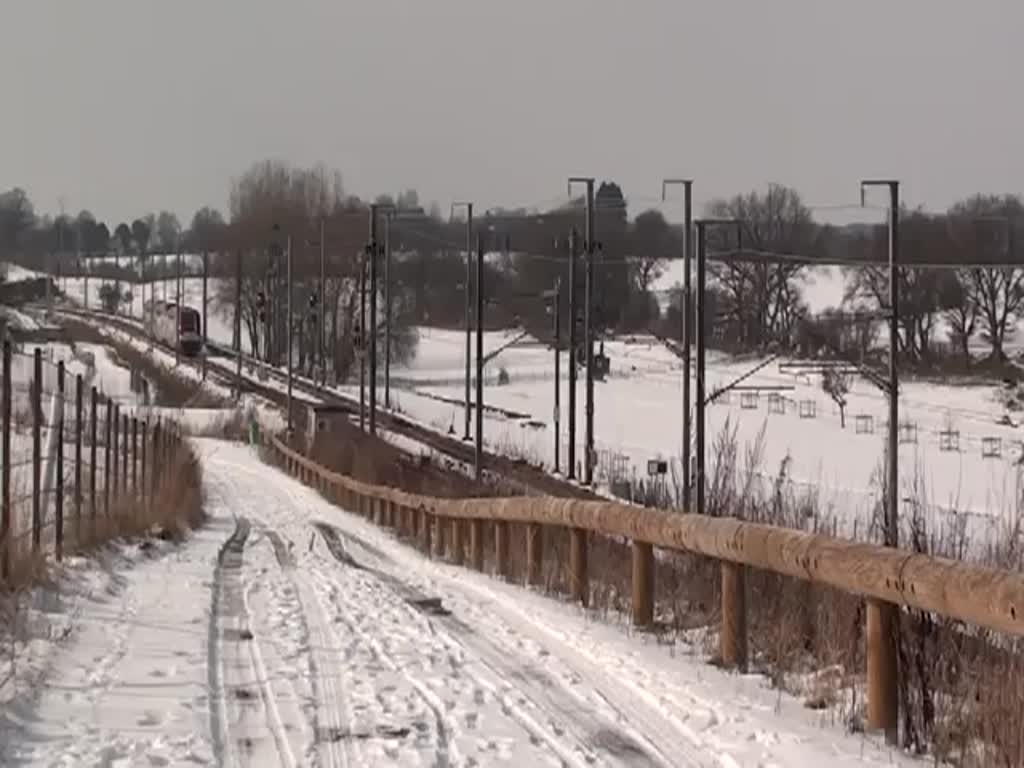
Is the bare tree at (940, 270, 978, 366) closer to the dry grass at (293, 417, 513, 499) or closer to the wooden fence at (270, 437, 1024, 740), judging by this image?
the dry grass at (293, 417, 513, 499)

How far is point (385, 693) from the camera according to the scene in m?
8.15

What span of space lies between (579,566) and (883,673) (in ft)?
20.3

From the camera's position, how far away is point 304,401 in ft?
273

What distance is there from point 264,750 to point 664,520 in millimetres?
4374

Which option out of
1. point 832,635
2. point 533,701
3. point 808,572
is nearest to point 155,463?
point 832,635

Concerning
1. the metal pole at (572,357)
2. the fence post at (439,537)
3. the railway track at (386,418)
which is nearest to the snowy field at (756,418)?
the metal pole at (572,357)

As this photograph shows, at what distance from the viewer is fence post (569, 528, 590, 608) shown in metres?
13.1

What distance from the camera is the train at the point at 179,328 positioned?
11300cm

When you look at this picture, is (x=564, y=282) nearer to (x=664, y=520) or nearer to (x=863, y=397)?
(x=863, y=397)

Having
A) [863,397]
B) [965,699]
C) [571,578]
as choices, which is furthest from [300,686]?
[863,397]

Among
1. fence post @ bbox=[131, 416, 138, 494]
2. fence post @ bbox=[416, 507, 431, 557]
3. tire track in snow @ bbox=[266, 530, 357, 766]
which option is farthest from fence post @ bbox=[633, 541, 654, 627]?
fence post @ bbox=[416, 507, 431, 557]

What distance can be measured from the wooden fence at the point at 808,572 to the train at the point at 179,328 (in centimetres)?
10026

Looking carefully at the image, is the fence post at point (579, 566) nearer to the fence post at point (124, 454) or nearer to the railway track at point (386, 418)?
the railway track at point (386, 418)

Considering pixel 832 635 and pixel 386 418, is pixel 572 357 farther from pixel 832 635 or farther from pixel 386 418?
pixel 832 635
